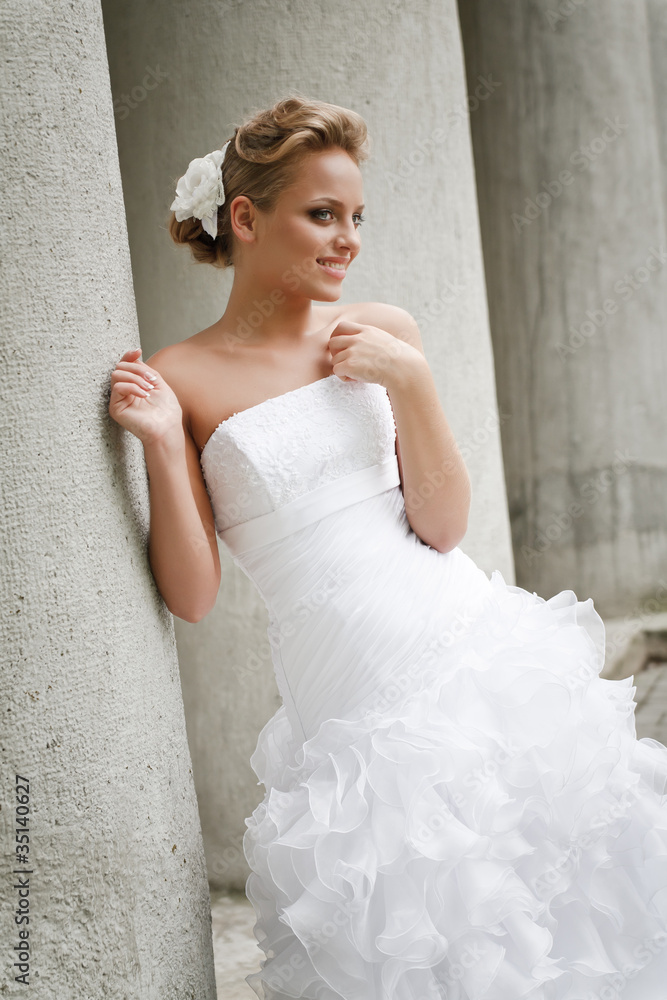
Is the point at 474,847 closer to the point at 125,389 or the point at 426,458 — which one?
the point at 426,458

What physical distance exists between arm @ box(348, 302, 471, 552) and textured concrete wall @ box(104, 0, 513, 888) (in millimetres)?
1318

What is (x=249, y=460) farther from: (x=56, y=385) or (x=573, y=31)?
(x=573, y=31)

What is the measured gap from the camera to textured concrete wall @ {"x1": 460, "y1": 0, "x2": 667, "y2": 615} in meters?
6.12

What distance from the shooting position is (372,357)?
2.05 metres

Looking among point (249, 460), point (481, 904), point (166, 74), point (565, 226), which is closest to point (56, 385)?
point (249, 460)

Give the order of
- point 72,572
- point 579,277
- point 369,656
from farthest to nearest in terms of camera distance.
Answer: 1. point 579,277
2. point 369,656
3. point 72,572

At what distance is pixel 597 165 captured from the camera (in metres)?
6.23

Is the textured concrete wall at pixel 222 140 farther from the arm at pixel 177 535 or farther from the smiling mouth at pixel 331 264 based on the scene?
the arm at pixel 177 535

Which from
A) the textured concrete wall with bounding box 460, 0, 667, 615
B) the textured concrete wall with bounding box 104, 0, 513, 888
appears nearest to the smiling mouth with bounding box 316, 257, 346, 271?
the textured concrete wall with bounding box 104, 0, 513, 888

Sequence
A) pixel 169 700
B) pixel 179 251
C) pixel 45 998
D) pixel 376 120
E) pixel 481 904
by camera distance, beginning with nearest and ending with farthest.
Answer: pixel 45 998 → pixel 481 904 → pixel 169 700 → pixel 376 120 → pixel 179 251

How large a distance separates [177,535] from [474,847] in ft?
2.78

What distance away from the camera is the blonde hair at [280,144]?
80.7 inches

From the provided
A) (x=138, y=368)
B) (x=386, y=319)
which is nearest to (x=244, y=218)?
(x=386, y=319)

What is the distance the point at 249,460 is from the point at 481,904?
1004 mm
